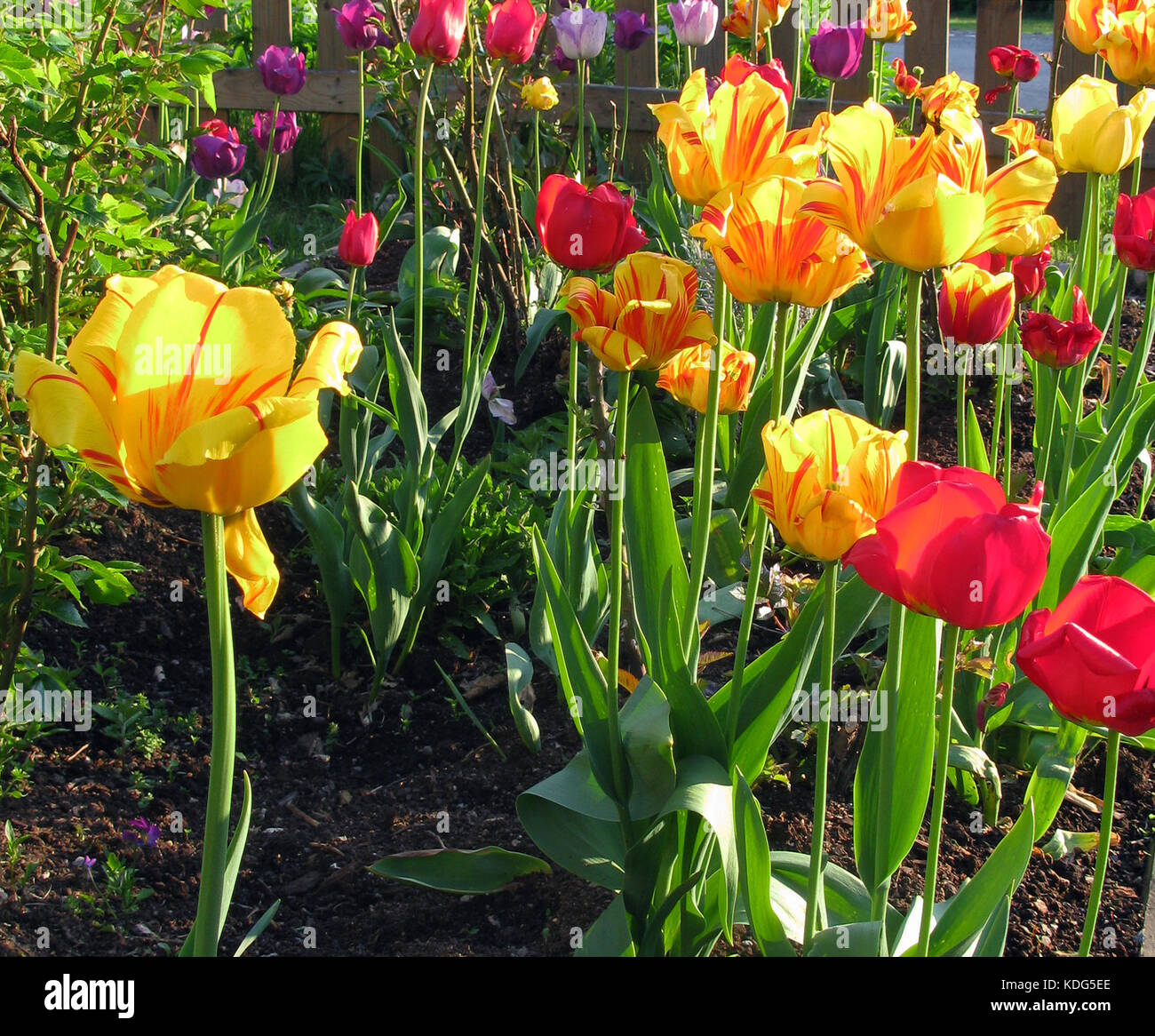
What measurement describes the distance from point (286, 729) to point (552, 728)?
50 cm

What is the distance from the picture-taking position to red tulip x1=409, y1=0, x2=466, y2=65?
2.19 meters

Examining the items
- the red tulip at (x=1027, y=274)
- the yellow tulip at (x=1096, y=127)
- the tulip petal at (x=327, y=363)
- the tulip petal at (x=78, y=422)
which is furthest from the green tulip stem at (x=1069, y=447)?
the tulip petal at (x=78, y=422)

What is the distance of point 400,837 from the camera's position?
76.6 inches

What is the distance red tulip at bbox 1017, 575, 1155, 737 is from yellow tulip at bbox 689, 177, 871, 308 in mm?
423

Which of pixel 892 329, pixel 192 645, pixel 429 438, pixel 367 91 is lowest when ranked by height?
pixel 192 645

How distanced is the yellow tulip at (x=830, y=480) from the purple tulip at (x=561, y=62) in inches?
124

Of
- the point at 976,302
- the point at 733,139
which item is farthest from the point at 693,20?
the point at 733,139

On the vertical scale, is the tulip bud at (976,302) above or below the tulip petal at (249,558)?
above

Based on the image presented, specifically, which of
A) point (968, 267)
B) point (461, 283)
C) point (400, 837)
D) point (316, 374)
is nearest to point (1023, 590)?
point (316, 374)

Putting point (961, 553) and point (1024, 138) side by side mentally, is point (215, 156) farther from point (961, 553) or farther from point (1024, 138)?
point (961, 553)

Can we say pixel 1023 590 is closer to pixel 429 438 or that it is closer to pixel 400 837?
pixel 400 837

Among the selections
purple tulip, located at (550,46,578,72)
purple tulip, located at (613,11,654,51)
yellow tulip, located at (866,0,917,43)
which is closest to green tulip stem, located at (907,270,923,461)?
yellow tulip, located at (866,0,917,43)

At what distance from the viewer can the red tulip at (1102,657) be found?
1015 mm

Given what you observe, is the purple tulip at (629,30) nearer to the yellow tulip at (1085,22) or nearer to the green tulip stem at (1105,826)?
the yellow tulip at (1085,22)
